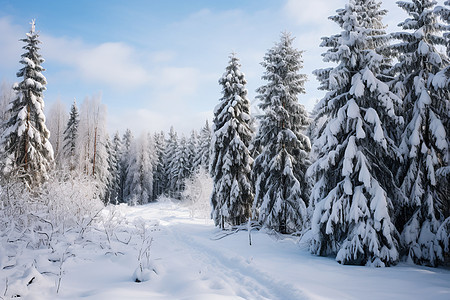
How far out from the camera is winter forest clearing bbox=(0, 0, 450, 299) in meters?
7.16

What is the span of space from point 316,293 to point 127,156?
56.8 meters

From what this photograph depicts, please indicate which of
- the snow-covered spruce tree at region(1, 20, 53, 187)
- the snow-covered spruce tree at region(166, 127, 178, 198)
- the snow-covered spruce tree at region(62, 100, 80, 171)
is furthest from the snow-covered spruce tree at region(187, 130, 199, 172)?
the snow-covered spruce tree at region(1, 20, 53, 187)

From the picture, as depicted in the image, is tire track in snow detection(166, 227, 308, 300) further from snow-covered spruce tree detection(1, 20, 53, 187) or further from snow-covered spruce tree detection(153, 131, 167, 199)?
snow-covered spruce tree detection(153, 131, 167, 199)

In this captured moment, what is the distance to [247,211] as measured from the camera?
20.0 m

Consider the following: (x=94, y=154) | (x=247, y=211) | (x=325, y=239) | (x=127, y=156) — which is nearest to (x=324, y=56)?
(x=325, y=239)

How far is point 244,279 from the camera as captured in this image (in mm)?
7680

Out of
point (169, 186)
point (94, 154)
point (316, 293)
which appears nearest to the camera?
point (316, 293)

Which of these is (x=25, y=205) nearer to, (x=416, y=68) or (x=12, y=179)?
(x=12, y=179)

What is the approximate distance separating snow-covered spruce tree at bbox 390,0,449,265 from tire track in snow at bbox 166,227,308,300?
634 cm

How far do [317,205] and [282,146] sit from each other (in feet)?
19.9

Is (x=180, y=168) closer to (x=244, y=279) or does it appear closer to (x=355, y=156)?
(x=355, y=156)

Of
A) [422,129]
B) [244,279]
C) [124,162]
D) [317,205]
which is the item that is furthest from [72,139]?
[422,129]

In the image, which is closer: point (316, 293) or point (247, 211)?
point (316, 293)

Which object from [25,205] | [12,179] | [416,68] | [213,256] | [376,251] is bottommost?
[213,256]
